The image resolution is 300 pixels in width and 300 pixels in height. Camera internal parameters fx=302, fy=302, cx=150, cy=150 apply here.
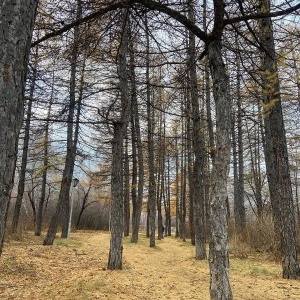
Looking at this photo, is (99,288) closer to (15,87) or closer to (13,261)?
(13,261)

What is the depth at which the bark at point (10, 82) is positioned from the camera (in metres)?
1.62

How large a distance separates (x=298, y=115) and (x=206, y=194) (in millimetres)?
6781

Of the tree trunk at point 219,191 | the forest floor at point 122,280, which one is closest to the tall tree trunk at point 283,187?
the forest floor at point 122,280

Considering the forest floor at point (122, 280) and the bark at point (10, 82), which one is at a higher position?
the bark at point (10, 82)

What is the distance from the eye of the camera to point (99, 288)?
15.8ft

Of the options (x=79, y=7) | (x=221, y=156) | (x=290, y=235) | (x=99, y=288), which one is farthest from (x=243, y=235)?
(x=79, y=7)

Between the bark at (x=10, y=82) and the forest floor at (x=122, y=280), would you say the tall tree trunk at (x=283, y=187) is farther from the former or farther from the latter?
the bark at (x=10, y=82)

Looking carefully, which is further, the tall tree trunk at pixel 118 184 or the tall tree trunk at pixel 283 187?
the tall tree trunk at pixel 118 184

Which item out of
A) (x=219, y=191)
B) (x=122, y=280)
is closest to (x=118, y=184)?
(x=122, y=280)

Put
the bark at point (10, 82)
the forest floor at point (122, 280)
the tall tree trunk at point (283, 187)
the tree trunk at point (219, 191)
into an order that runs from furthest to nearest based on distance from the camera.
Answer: the tall tree trunk at point (283, 187) → the forest floor at point (122, 280) → the tree trunk at point (219, 191) → the bark at point (10, 82)

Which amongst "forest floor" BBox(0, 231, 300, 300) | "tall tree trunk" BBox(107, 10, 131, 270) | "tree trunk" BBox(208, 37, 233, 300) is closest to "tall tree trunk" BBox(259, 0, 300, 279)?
"forest floor" BBox(0, 231, 300, 300)

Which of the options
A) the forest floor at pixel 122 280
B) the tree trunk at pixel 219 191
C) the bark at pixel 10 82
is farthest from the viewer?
the forest floor at pixel 122 280

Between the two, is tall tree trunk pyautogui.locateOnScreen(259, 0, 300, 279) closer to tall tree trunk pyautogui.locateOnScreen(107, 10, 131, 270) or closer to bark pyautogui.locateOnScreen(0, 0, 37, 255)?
tall tree trunk pyautogui.locateOnScreen(107, 10, 131, 270)

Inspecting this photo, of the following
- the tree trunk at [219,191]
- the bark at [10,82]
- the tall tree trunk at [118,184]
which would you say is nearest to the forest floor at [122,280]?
the tall tree trunk at [118,184]
